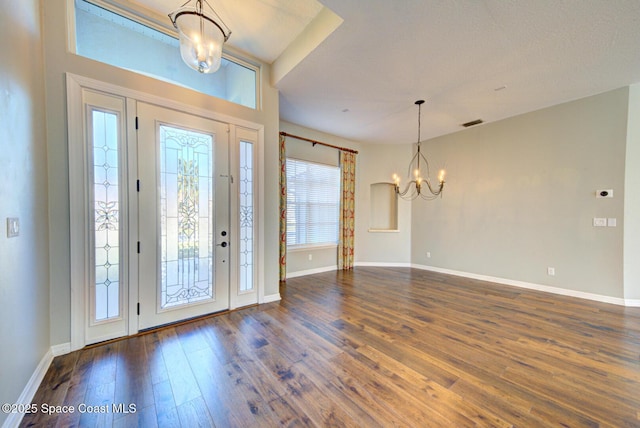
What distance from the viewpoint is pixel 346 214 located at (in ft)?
19.0

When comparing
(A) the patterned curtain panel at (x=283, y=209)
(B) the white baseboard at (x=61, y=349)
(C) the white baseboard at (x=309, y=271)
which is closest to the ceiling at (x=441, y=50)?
(A) the patterned curtain panel at (x=283, y=209)

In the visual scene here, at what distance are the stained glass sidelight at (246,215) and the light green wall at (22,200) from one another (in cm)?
181

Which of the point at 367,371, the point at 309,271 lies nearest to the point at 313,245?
the point at 309,271

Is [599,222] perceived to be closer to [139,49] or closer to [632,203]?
[632,203]

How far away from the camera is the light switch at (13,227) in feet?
4.76

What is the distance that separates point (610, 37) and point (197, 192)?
485 cm

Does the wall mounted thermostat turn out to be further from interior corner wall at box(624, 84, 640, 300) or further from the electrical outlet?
the electrical outlet

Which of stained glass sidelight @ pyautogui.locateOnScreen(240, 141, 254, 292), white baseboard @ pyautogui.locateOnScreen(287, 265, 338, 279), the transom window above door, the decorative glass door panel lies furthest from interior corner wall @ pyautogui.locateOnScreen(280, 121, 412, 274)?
the decorative glass door panel

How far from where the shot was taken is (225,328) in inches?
106

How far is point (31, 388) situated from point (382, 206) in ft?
21.7

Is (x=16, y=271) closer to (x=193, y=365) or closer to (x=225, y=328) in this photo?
(x=193, y=365)

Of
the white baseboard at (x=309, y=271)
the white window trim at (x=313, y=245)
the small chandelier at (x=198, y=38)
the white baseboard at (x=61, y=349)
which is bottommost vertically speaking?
the white baseboard at (x=309, y=271)

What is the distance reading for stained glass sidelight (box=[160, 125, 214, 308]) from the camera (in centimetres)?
271

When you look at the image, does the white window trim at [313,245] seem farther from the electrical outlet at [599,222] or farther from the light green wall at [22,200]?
the electrical outlet at [599,222]
